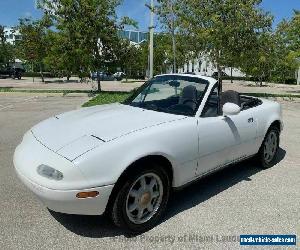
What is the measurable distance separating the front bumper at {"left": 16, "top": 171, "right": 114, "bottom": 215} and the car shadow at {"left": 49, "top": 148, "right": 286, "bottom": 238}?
46 cm

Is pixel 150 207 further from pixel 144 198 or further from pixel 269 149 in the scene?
pixel 269 149

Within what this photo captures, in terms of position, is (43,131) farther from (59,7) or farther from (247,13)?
(59,7)

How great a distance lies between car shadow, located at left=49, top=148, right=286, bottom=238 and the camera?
3462 mm

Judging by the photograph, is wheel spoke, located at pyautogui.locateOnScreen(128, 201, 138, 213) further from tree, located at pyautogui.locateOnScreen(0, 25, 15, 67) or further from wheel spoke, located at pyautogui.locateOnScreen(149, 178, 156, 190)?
tree, located at pyautogui.locateOnScreen(0, 25, 15, 67)

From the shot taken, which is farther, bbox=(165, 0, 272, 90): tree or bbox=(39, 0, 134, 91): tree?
bbox=(39, 0, 134, 91): tree

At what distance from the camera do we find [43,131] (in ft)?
12.5

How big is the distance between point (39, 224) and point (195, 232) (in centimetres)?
161

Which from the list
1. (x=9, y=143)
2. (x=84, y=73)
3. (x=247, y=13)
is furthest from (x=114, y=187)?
(x=84, y=73)

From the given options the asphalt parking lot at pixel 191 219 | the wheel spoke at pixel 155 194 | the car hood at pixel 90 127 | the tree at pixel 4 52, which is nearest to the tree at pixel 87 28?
the asphalt parking lot at pixel 191 219

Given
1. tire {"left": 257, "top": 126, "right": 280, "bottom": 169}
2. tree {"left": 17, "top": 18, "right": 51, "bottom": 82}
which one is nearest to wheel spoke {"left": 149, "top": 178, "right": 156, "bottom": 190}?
tire {"left": 257, "top": 126, "right": 280, "bottom": 169}

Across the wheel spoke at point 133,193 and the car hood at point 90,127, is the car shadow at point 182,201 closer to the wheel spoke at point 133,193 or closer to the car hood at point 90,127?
the wheel spoke at point 133,193

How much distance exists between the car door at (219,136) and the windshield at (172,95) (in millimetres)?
165

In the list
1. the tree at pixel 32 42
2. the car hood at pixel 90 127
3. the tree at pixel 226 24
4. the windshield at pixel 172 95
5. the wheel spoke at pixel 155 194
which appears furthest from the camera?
the tree at pixel 32 42

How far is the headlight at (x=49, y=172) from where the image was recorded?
2952 millimetres
